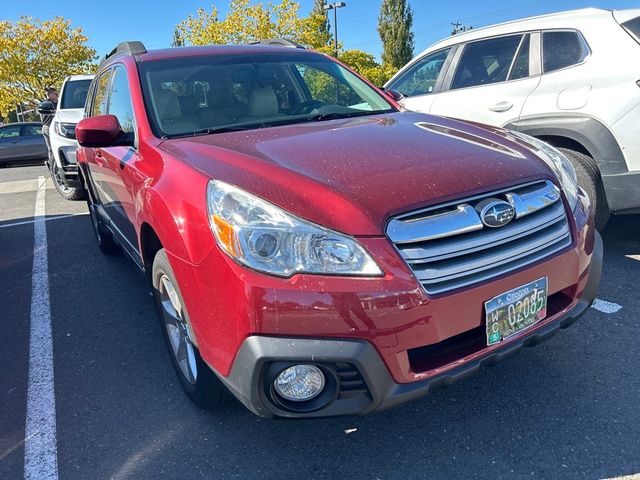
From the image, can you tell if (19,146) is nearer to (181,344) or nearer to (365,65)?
(181,344)

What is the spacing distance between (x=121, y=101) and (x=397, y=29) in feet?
159

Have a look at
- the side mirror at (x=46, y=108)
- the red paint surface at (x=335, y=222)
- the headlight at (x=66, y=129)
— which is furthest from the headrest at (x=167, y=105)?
the side mirror at (x=46, y=108)

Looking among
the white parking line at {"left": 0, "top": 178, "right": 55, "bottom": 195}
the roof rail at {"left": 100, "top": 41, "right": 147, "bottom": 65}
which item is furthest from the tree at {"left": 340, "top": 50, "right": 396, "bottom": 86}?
the roof rail at {"left": 100, "top": 41, "right": 147, "bottom": 65}

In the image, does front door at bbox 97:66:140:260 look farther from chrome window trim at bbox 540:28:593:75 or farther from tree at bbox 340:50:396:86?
tree at bbox 340:50:396:86

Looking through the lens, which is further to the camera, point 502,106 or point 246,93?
point 502,106

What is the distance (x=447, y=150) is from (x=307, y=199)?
74 centimetres

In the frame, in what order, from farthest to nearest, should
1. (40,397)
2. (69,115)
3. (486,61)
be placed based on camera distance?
(69,115), (486,61), (40,397)

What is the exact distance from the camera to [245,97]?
9.85ft

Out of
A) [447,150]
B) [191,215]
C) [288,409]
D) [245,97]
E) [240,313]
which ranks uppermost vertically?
[245,97]

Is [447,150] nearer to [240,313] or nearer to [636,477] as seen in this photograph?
[240,313]

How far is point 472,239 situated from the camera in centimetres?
182

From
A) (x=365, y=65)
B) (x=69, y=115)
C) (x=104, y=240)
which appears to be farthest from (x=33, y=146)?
(x=365, y=65)

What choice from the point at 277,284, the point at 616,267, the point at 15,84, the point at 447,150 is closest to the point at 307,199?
the point at 277,284

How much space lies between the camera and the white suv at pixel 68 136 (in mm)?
6980
